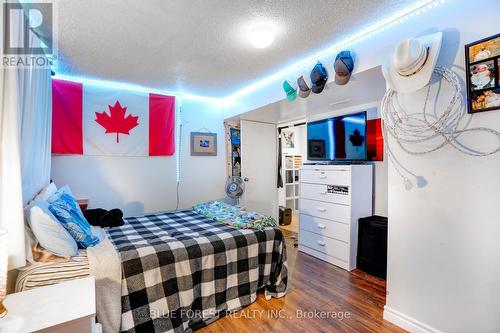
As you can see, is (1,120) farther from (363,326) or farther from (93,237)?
(363,326)

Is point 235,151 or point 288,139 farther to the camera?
point 288,139

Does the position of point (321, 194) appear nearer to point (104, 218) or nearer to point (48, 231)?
point (104, 218)

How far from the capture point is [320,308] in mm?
2088

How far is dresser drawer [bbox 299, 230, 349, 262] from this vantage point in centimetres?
292

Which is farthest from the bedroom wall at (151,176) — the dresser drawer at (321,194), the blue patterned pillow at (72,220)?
the dresser drawer at (321,194)

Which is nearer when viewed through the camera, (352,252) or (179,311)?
(179,311)

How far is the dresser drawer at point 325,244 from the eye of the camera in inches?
115

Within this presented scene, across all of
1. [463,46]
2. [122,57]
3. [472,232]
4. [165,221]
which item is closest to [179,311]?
[165,221]

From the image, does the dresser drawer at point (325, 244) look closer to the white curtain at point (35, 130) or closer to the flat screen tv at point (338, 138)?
the flat screen tv at point (338, 138)

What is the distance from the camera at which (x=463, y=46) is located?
151 centimetres

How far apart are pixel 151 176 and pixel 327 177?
2582mm

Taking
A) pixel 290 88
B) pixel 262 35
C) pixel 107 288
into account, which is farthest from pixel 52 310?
pixel 290 88

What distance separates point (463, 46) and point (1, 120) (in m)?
2.68

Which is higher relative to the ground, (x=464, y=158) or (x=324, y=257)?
(x=464, y=158)
